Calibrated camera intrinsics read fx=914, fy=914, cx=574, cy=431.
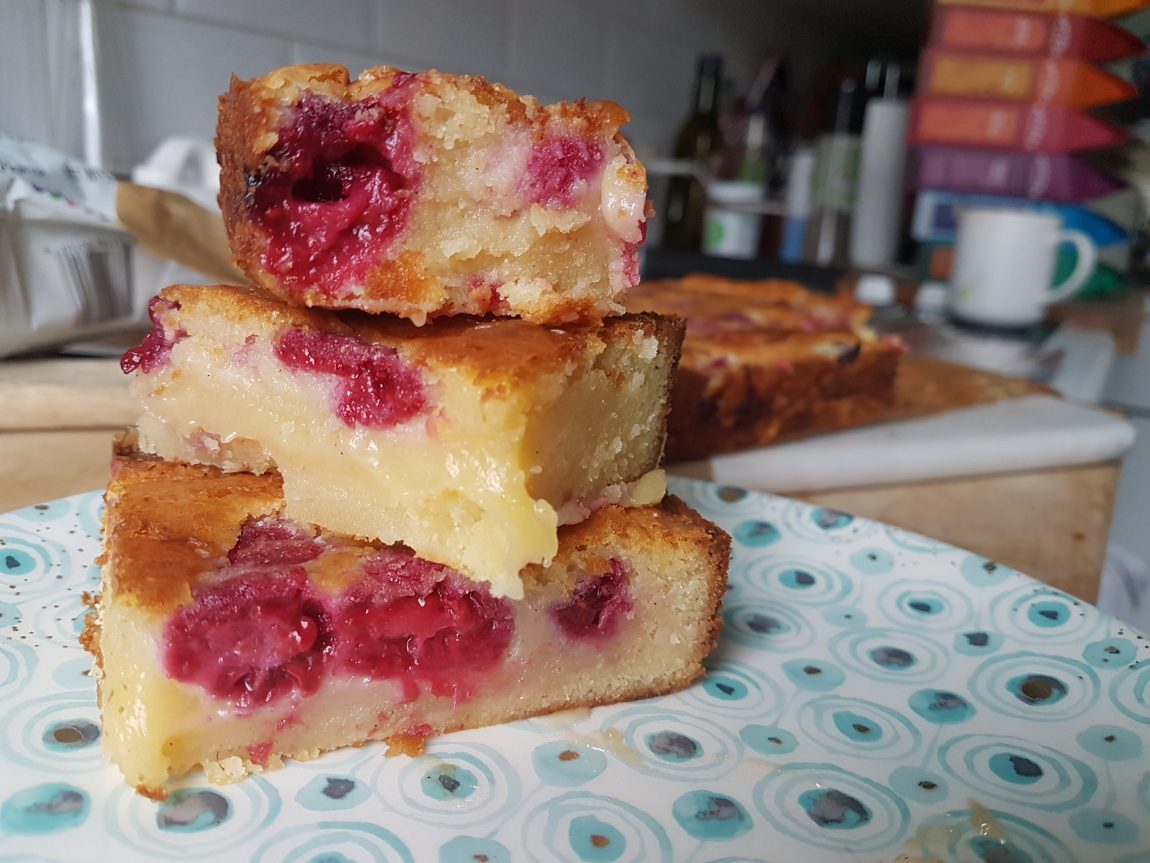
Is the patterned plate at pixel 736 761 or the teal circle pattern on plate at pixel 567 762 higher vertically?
the patterned plate at pixel 736 761

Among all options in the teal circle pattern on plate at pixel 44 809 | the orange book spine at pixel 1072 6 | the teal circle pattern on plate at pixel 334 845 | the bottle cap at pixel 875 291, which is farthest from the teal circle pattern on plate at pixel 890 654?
the orange book spine at pixel 1072 6

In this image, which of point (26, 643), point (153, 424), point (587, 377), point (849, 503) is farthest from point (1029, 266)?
point (26, 643)

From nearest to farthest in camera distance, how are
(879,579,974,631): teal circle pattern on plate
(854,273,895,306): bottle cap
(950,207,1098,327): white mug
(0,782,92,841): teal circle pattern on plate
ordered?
1. (0,782,92,841): teal circle pattern on plate
2. (879,579,974,631): teal circle pattern on plate
3. (950,207,1098,327): white mug
4. (854,273,895,306): bottle cap

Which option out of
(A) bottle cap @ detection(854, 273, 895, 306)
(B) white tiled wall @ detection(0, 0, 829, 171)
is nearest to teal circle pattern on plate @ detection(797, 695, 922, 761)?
(B) white tiled wall @ detection(0, 0, 829, 171)

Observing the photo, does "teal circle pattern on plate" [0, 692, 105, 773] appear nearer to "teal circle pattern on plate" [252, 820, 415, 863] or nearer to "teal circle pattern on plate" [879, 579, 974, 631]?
"teal circle pattern on plate" [252, 820, 415, 863]

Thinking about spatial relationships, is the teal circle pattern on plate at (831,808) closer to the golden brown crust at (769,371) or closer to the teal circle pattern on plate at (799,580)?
the teal circle pattern on plate at (799,580)
